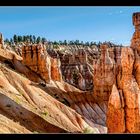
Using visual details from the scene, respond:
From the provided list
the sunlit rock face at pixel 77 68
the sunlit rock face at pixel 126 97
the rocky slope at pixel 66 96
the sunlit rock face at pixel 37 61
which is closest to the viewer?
the sunlit rock face at pixel 126 97

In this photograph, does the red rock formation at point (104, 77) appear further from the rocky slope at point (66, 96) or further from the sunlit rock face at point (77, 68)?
the sunlit rock face at point (77, 68)

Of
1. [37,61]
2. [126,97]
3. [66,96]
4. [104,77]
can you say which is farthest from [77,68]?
[126,97]

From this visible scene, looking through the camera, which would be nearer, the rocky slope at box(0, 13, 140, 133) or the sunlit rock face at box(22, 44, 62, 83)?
the rocky slope at box(0, 13, 140, 133)

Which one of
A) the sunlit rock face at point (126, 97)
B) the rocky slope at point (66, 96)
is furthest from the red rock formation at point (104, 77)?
the sunlit rock face at point (126, 97)

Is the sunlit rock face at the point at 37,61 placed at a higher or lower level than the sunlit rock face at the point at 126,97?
higher

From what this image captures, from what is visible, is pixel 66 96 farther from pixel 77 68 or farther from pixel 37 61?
pixel 77 68

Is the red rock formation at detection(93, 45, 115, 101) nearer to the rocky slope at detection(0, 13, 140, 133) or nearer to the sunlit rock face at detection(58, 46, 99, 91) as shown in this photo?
the rocky slope at detection(0, 13, 140, 133)

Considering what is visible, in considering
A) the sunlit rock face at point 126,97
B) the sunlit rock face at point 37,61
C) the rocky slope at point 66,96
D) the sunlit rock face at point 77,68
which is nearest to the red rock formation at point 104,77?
the rocky slope at point 66,96

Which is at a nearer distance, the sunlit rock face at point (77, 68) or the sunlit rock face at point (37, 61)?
the sunlit rock face at point (37, 61)

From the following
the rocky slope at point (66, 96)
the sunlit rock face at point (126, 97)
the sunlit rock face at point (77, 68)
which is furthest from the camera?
the sunlit rock face at point (77, 68)

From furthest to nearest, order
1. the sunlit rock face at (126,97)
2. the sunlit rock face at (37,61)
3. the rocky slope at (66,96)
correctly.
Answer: the sunlit rock face at (37,61) < the rocky slope at (66,96) < the sunlit rock face at (126,97)

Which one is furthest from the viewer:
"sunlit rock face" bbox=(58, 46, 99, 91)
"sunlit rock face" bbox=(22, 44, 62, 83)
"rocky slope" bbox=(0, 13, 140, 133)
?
"sunlit rock face" bbox=(58, 46, 99, 91)

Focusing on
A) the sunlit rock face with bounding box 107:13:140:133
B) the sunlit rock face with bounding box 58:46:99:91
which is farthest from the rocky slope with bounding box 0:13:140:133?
the sunlit rock face with bounding box 58:46:99:91

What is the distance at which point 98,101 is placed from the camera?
5950cm
